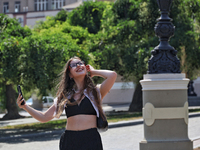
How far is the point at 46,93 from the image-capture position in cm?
1457

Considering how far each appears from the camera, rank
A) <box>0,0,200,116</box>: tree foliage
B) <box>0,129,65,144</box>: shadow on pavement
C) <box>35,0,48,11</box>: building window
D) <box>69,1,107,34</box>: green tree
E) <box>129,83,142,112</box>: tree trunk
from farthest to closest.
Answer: <box>35,0,48,11</box>: building window → <box>69,1,107,34</box>: green tree → <box>129,83,142,112</box>: tree trunk → <box>0,0,200,116</box>: tree foliage → <box>0,129,65,144</box>: shadow on pavement

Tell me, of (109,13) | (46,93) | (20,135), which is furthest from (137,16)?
(20,135)

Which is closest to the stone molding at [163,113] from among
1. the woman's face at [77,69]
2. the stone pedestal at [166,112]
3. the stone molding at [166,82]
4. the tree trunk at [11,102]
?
the stone pedestal at [166,112]

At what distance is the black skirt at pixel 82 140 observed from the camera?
3.62 meters

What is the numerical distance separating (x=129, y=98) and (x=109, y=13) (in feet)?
56.6

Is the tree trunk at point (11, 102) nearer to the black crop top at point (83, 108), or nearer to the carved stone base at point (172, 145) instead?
the carved stone base at point (172, 145)

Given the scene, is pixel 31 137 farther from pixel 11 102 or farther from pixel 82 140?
pixel 82 140

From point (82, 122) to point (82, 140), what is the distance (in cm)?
17

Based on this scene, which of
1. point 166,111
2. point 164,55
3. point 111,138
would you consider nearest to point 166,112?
point 166,111

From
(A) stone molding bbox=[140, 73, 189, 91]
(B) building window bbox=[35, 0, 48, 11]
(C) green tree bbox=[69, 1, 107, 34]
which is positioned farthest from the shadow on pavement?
(B) building window bbox=[35, 0, 48, 11]

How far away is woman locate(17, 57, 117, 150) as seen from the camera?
365 centimetres

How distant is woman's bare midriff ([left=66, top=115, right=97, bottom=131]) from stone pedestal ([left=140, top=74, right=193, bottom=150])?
14.0ft

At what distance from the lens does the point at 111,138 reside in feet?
39.9

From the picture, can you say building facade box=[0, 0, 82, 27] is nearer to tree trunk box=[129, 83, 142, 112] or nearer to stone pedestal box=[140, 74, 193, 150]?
tree trunk box=[129, 83, 142, 112]
